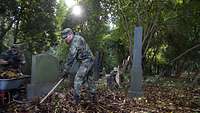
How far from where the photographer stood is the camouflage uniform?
9734 mm

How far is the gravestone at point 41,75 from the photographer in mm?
11352

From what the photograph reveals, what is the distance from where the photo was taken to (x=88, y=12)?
22.1m

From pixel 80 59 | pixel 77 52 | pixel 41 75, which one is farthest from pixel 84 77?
pixel 41 75

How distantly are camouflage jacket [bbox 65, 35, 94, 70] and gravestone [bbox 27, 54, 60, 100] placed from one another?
6.29 feet

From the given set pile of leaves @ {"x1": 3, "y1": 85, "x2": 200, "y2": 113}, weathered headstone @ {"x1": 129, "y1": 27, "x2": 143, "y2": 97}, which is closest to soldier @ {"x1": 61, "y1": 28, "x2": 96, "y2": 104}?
pile of leaves @ {"x1": 3, "y1": 85, "x2": 200, "y2": 113}

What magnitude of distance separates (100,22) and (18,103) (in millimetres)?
13822

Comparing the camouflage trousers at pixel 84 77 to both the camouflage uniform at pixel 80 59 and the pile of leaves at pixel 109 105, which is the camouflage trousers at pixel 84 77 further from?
the pile of leaves at pixel 109 105

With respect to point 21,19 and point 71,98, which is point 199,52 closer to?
point 21,19

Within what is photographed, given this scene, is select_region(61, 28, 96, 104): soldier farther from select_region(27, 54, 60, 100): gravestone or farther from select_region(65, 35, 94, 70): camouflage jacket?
select_region(27, 54, 60, 100): gravestone

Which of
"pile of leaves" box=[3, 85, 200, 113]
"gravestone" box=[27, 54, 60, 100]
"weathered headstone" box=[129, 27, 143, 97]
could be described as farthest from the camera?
"weathered headstone" box=[129, 27, 143, 97]

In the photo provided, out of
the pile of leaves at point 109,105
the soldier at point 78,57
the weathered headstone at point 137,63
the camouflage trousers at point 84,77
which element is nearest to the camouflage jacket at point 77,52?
the soldier at point 78,57

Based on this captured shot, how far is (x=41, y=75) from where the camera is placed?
1153 cm

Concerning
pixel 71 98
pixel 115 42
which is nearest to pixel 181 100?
pixel 71 98

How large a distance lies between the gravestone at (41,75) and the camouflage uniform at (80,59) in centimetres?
191
